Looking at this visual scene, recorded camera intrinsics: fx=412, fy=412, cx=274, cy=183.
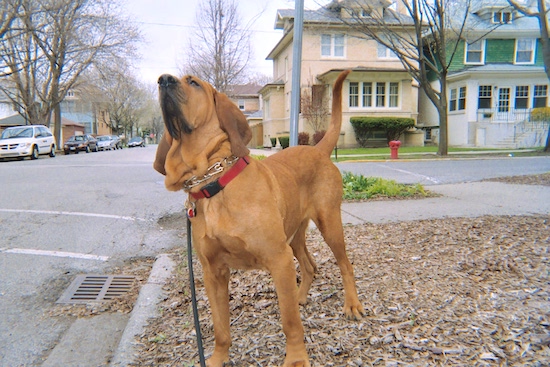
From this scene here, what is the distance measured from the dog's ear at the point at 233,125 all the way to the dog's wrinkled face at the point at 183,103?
0.06 metres

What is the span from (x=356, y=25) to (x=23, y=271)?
17347 millimetres

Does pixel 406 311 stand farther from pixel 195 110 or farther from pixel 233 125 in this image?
pixel 195 110

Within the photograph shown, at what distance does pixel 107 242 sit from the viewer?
217 inches

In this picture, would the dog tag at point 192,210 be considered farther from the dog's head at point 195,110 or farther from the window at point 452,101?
the window at point 452,101

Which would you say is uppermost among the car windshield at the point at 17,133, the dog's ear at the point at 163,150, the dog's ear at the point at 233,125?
the car windshield at the point at 17,133

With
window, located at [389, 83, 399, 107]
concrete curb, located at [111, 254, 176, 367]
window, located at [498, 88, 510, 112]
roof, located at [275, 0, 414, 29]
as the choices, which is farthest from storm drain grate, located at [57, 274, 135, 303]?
window, located at [498, 88, 510, 112]

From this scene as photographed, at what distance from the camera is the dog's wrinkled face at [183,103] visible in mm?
2234

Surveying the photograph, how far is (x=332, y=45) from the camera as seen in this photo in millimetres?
29031

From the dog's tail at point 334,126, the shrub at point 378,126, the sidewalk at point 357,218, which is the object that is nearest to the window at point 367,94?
the shrub at point 378,126

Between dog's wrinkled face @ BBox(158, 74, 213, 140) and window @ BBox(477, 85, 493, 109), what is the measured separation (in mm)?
29813

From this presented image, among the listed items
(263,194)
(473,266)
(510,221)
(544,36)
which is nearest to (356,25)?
(544,36)

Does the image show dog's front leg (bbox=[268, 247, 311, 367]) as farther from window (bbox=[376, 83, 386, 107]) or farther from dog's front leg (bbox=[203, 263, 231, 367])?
window (bbox=[376, 83, 386, 107])

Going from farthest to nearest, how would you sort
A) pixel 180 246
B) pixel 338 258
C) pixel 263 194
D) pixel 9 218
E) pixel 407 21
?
1. pixel 407 21
2. pixel 9 218
3. pixel 180 246
4. pixel 338 258
5. pixel 263 194

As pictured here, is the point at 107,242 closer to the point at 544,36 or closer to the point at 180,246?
the point at 180,246
